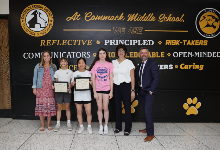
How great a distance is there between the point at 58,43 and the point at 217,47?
12.5 feet

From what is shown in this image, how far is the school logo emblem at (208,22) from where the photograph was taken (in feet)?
11.7

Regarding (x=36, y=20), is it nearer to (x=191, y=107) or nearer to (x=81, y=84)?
(x=81, y=84)

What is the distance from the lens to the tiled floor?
2.42m

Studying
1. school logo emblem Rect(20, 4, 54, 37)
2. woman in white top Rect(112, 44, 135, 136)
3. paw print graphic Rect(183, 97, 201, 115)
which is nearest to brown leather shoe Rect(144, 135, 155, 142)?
woman in white top Rect(112, 44, 135, 136)

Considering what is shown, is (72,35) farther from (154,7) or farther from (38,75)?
(154,7)

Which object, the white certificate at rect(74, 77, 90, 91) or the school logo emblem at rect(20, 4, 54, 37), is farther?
the school logo emblem at rect(20, 4, 54, 37)

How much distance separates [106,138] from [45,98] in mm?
1440

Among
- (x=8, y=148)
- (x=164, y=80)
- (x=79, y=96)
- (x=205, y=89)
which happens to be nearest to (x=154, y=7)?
(x=164, y=80)

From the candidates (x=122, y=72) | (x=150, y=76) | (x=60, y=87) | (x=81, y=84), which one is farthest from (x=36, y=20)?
(x=150, y=76)

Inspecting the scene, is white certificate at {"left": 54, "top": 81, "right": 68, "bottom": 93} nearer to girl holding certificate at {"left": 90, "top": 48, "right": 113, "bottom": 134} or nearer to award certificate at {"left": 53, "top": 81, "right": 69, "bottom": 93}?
award certificate at {"left": 53, "top": 81, "right": 69, "bottom": 93}

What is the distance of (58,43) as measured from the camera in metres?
3.59

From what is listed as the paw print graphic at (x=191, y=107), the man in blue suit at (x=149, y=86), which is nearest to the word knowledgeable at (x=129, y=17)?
the man in blue suit at (x=149, y=86)

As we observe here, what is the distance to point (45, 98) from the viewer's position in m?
3.03

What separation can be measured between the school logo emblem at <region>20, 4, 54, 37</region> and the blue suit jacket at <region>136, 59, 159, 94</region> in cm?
246
